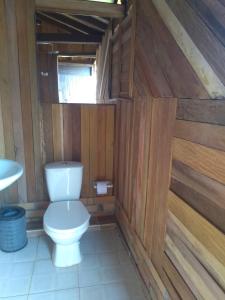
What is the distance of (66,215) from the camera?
1901 mm

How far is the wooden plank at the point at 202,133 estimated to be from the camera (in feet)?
2.79

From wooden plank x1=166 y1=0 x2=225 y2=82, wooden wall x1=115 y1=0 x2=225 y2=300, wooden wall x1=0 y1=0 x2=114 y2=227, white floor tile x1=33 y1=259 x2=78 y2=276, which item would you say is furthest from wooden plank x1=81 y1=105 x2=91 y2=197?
wooden plank x1=166 y1=0 x2=225 y2=82

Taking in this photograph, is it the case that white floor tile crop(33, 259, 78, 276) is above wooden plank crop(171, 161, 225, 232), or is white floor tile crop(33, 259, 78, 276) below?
below

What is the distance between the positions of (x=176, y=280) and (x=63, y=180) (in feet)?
4.31

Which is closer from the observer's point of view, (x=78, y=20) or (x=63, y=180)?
(x=63, y=180)

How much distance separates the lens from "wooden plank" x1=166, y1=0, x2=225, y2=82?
2.67 ft

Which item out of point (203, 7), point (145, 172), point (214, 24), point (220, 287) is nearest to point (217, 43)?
point (214, 24)

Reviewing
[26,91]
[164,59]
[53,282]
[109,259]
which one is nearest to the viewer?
[164,59]

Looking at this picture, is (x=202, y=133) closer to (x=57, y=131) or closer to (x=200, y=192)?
(x=200, y=192)

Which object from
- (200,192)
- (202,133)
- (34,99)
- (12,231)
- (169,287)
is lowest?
(12,231)

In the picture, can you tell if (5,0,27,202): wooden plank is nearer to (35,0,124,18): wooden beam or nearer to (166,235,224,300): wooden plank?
(35,0,124,18): wooden beam

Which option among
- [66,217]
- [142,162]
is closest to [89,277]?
[66,217]

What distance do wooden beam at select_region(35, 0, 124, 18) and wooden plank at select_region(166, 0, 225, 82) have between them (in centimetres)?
116

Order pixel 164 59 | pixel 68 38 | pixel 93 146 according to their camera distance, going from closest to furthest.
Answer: pixel 164 59 → pixel 93 146 → pixel 68 38
